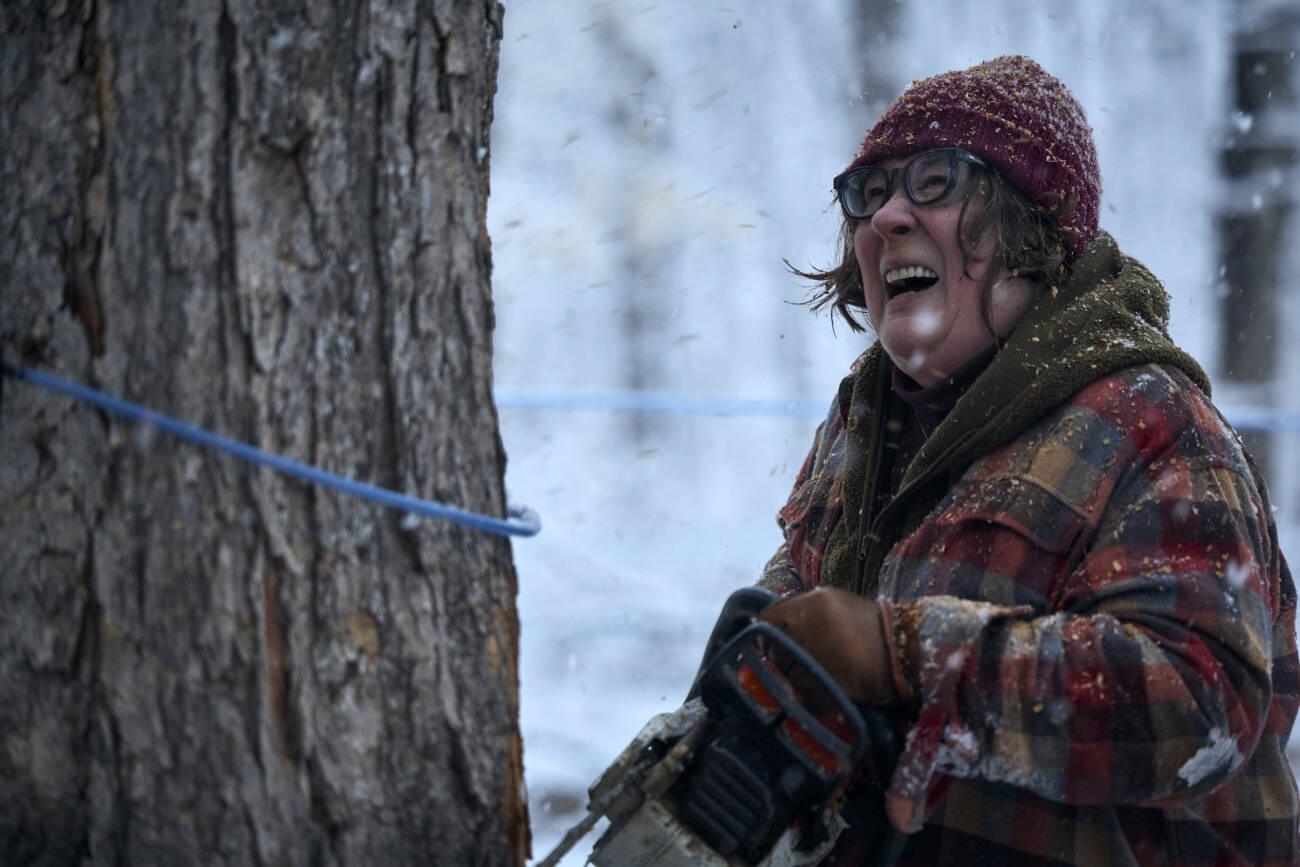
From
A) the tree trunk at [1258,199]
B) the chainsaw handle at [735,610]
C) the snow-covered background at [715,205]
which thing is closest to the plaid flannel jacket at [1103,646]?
the chainsaw handle at [735,610]

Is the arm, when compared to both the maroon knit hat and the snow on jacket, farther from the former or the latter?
the maroon knit hat

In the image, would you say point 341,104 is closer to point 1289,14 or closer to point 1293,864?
point 1293,864

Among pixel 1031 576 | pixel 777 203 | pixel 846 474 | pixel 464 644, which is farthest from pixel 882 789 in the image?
pixel 777 203

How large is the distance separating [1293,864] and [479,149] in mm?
1611

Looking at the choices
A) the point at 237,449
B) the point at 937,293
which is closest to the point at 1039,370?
the point at 937,293

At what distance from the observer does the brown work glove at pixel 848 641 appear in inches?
47.9

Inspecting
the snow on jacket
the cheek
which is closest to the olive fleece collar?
the snow on jacket

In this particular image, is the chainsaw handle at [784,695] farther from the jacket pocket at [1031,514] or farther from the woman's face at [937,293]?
the woman's face at [937,293]

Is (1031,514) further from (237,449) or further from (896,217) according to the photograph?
(237,449)

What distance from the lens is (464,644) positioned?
1.06 m

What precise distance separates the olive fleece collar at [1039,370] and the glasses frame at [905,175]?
0.82 feet

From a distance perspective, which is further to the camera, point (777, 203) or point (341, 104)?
point (777, 203)

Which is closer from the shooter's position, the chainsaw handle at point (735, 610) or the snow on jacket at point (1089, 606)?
the snow on jacket at point (1089, 606)

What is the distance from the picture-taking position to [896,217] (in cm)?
168
